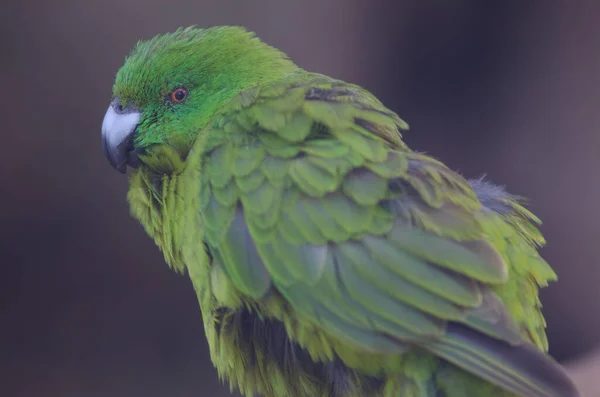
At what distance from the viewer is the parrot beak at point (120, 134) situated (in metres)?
1.35

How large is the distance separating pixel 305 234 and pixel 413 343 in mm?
283

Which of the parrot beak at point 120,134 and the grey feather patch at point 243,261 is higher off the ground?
the parrot beak at point 120,134

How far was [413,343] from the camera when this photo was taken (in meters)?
0.97

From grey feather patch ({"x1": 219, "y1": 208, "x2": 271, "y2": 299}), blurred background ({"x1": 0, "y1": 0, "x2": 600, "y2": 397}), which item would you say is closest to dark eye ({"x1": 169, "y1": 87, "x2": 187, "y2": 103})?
grey feather patch ({"x1": 219, "y1": 208, "x2": 271, "y2": 299})

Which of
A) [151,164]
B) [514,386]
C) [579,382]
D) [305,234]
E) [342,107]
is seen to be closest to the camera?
[514,386]

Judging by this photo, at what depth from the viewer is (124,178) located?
192cm

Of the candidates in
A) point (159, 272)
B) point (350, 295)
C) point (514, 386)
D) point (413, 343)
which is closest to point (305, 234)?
point (350, 295)

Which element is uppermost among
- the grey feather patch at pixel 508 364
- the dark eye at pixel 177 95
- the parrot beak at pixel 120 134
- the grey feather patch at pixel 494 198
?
the dark eye at pixel 177 95

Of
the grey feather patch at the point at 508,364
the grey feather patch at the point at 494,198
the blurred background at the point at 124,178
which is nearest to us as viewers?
the grey feather patch at the point at 508,364

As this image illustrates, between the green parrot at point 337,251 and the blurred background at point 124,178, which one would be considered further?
the blurred background at point 124,178

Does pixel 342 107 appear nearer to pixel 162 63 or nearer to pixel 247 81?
pixel 247 81

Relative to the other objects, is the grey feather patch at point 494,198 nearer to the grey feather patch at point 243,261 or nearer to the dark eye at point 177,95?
the grey feather patch at point 243,261

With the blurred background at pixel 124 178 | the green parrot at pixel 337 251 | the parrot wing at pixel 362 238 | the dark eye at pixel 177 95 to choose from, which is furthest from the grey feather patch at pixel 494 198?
the dark eye at pixel 177 95

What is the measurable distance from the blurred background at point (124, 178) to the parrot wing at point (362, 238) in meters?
0.81
